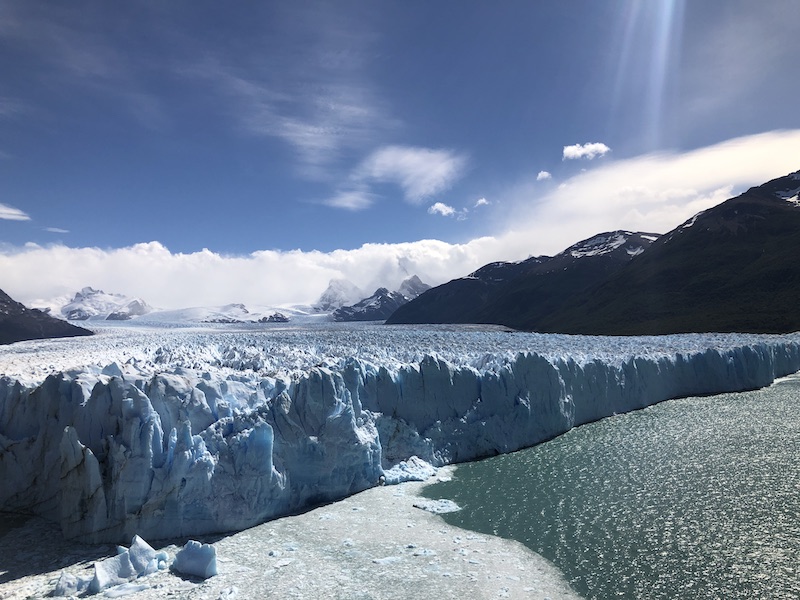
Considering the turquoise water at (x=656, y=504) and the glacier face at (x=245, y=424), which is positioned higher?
the glacier face at (x=245, y=424)

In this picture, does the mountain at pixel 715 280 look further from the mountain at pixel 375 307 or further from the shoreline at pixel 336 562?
the mountain at pixel 375 307

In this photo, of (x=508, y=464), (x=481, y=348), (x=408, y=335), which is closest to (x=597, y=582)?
(x=508, y=464)

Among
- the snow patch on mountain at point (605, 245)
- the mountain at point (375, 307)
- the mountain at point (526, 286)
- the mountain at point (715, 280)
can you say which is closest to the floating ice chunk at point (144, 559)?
the mountain at point (715, 280)

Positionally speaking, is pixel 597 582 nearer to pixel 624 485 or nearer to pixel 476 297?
pixel 624 485

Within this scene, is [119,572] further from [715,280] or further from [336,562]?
[715,280]

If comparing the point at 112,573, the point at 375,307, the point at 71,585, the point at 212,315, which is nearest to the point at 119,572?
the point at 112,573

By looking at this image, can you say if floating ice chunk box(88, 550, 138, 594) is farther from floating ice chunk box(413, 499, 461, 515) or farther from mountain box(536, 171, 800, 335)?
mountain box(536, 171, 800, 335)
